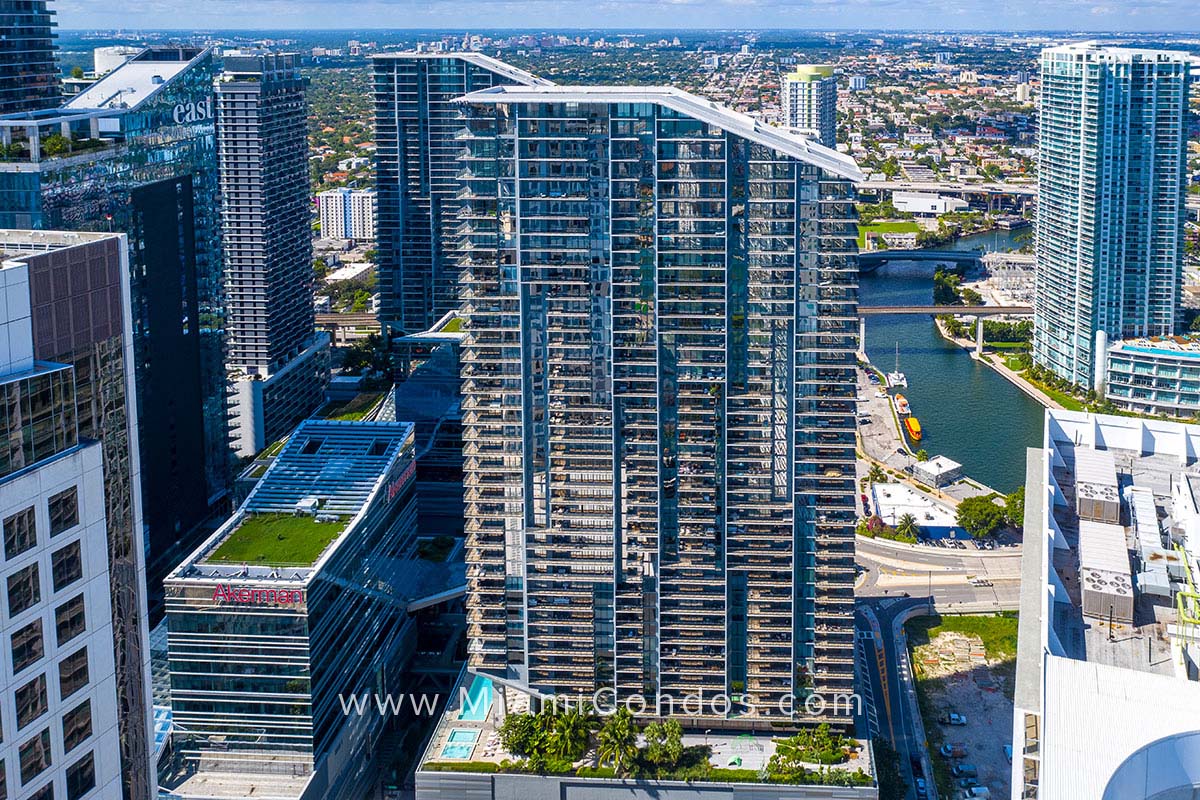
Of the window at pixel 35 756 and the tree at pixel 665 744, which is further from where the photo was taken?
the tree at pixel 665 744

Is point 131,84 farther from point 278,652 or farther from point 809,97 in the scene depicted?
point 809,97

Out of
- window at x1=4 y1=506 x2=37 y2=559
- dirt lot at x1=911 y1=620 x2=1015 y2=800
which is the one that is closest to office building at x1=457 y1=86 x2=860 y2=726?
dirt lot at x1=911 y1=620 x2=1015 y2=800

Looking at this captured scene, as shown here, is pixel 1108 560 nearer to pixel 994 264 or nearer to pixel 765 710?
pixel 765 710

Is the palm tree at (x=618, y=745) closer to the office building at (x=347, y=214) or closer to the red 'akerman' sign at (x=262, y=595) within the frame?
the red 'akerman' sign at (x=262, y=595)

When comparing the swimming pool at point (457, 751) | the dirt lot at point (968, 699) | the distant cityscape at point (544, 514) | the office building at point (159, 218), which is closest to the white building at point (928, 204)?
the distant cityscape at point (544, 514)

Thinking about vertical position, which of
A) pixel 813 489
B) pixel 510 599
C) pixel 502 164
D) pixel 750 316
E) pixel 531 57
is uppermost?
pixel 531 57

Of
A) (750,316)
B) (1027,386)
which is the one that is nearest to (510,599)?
(750,316)

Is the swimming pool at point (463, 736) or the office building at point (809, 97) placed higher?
the office building at point (809, 97)
